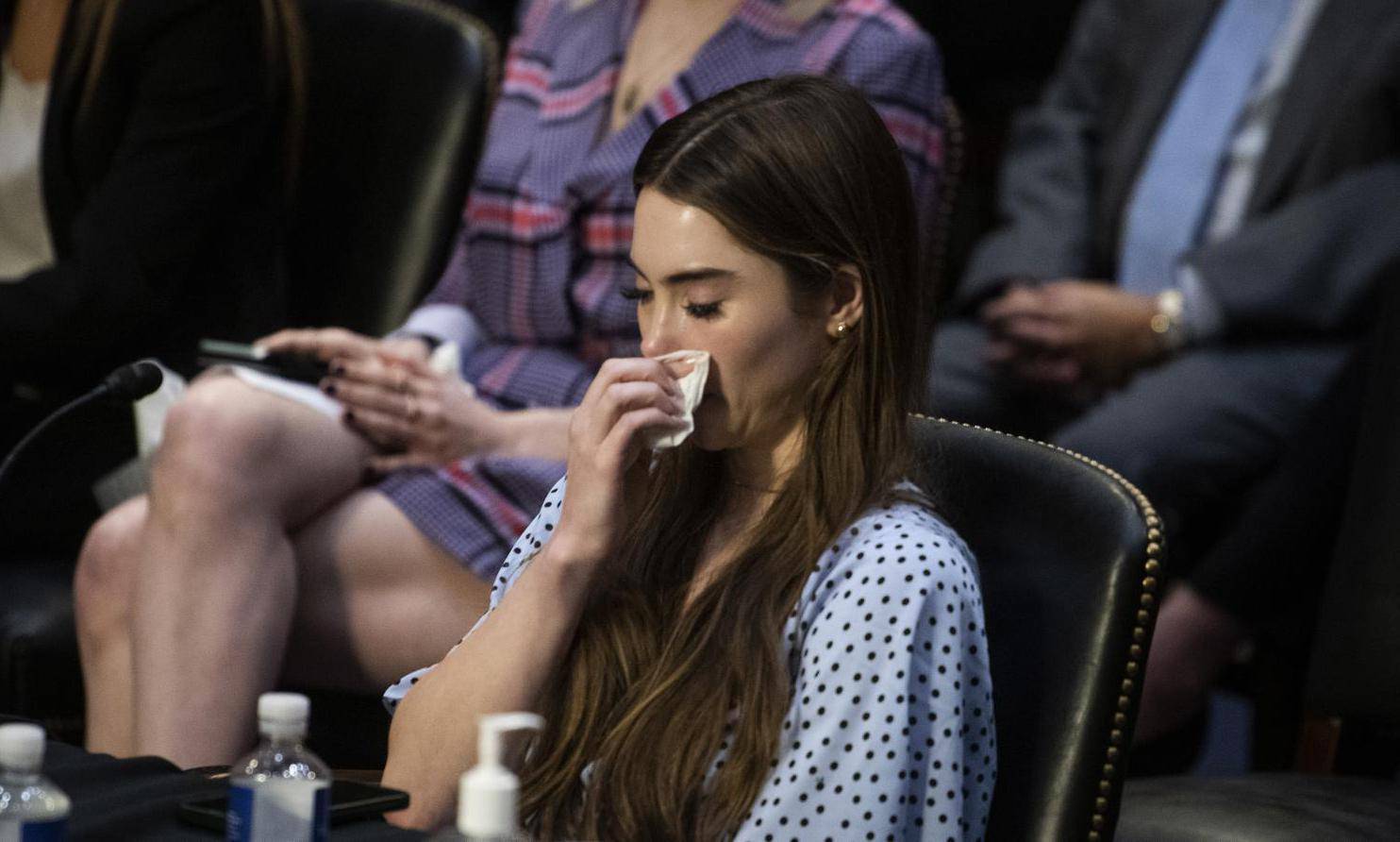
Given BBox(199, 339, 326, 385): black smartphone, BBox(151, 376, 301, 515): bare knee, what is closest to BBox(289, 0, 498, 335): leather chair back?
BBox(199, 339, 326, 385): black smartphone

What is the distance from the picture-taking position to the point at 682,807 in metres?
1.41

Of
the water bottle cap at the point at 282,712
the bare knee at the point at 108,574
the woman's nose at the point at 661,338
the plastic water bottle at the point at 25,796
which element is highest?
the woman's nose at the point at 661,338

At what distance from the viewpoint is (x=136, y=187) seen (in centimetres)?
256

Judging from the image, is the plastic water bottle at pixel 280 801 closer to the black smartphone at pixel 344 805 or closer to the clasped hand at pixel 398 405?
the black smartphone at pixel 344 805

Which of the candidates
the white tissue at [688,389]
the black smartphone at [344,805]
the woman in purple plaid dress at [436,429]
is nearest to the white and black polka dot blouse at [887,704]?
the white tissue at [688,389]

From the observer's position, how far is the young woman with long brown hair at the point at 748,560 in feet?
4.53

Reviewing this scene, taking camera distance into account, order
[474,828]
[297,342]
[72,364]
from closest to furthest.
→ [474,828] → [297,342] → [72,364]

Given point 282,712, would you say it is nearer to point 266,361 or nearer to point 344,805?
point 344,805

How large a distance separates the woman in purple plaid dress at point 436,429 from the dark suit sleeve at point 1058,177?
35.4 inches

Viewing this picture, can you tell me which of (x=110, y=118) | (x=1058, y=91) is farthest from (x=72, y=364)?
(x=1058, y=91)

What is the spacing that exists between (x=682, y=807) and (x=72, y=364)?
58.8 inches

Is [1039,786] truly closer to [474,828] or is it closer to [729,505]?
[729,505]

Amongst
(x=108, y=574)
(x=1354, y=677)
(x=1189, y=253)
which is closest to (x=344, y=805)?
(x=108, y=574)

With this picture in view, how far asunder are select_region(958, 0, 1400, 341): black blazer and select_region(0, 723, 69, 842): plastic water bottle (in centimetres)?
209
